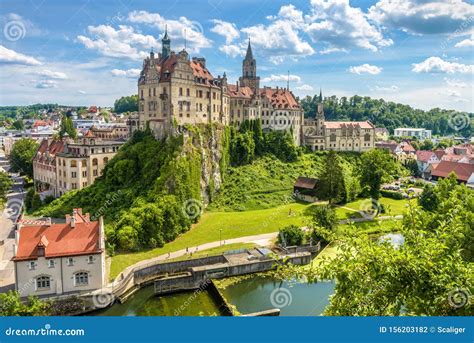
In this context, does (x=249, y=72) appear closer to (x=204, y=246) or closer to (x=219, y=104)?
(x=219, y=104)

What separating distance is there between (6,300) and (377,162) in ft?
126

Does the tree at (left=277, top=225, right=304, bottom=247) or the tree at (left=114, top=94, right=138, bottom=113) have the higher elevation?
the tree at (left=114, top=94, right=138, bottom=113)

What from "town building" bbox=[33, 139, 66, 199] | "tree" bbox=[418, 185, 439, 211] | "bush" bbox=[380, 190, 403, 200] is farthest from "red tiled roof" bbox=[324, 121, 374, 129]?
"town building" bbox=[33, 139, 66, 199]

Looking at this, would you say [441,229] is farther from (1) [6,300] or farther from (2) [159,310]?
(2) [159,310]

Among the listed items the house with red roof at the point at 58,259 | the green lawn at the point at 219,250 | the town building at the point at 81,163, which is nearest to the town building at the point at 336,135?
the town building at the point at 81,163

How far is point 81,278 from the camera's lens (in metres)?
22.3

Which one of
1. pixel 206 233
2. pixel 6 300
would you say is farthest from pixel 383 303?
pixel 206 233

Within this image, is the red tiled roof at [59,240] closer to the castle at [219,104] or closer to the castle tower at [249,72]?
the castle at [219,104]

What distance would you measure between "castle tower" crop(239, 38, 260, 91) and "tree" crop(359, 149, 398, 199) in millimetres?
22759

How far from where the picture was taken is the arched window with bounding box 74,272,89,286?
22188mm

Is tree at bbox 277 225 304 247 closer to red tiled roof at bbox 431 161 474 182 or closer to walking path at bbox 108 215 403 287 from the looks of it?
walking path at bbox 108 215 403 287

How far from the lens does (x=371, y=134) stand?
218 feet

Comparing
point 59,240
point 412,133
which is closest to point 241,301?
point 59,240

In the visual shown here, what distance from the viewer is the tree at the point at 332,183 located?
42688mm
